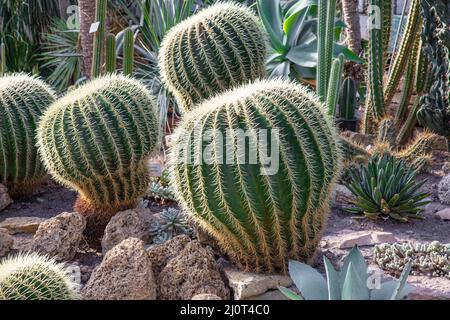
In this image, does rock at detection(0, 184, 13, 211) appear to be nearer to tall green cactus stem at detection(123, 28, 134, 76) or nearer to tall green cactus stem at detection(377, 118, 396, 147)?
tall green cactus stem at detection(123, 28, 134, 76)

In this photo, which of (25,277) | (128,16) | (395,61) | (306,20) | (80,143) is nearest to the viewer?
(25,277)

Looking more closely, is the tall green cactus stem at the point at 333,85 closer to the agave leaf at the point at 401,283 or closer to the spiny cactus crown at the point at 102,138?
the spiny cactus crown at the point at 102,138

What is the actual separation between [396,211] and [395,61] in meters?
1.95

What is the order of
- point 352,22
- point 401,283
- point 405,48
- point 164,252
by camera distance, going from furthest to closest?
point 352,22 → point 405,48 → point 164,252 → point 401,283

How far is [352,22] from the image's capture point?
566cm

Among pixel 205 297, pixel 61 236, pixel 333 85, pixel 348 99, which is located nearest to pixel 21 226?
pixel 61 236

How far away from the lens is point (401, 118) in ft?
17.7

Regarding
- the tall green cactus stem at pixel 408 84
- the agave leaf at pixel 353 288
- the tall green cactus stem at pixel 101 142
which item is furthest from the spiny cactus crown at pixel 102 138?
the tall green cactus stem at pixel 408 84

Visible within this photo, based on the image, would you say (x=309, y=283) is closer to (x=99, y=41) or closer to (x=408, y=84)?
(x=99, y=41)

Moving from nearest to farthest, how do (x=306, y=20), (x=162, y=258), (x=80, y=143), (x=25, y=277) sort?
(x=25, y=277), (x=162, y=258), (x=80, y=143), (x=306, y=20)

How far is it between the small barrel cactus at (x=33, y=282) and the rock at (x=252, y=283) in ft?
2.14

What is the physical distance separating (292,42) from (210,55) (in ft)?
6.70
